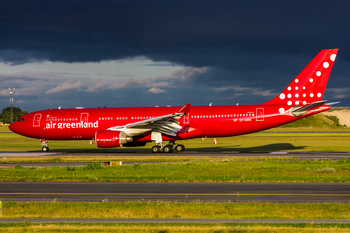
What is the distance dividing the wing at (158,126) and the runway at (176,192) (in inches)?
688

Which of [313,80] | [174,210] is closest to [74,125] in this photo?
[313,80]

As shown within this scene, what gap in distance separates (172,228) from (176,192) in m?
6.12

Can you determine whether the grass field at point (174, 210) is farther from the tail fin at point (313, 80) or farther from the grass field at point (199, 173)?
the tail fin at point (313, 80)

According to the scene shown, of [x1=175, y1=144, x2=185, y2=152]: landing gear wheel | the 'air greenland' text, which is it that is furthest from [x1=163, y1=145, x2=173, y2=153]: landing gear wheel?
the 'air greenland' text

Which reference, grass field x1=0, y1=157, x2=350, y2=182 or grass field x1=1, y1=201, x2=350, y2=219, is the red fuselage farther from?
grass field x1=1, y1=201, x2=350, y2=219

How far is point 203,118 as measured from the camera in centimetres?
3872

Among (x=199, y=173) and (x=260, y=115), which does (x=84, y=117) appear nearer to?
(x=260, y=115)

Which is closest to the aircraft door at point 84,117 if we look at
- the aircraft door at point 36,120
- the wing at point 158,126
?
the wing at point 158,126

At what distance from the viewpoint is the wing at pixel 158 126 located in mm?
36406

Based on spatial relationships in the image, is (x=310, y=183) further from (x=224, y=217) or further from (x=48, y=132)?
(x=48, y=132)

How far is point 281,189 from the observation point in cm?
1700

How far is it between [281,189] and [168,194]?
5.40 meters

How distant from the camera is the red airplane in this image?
36.8 meters

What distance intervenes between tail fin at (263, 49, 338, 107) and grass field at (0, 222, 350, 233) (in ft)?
96.2
